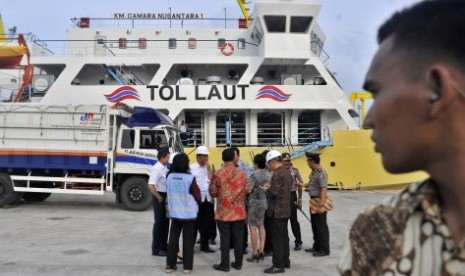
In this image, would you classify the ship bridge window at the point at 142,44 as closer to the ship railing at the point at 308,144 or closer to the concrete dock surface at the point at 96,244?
the ship railing at the point at 308,144

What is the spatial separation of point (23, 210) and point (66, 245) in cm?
530

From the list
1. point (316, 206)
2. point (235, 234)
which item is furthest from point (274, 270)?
point (316, 206)

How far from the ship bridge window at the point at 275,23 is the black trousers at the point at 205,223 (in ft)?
45.6

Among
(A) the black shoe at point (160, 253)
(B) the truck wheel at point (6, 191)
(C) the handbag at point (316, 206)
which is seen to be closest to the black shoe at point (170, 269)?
(A) the black shoe at point (160, 253)

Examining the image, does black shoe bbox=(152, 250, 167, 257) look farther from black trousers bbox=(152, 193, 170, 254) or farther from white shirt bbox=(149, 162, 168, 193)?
white shirt bbox=(149, 162, 168, 193)

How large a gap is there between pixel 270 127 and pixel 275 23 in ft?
15.0

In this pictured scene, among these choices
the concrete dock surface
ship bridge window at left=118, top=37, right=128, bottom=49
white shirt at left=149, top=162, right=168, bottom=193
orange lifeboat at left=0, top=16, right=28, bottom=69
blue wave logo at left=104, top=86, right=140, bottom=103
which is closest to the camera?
the concrete dock surface

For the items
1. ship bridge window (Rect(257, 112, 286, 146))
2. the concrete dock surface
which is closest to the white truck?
the concrete dock surface

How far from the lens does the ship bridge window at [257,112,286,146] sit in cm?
2009

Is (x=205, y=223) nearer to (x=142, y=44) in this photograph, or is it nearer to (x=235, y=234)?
(x=235, y=234)

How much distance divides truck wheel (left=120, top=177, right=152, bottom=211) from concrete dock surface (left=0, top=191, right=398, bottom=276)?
0.26 metres

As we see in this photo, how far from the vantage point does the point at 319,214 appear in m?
6.77

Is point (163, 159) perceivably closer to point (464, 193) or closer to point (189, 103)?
point (464, 193)

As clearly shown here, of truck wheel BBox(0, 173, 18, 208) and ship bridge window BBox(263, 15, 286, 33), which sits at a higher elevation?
ship bridge window BBox(263, 15, 286, 33)
